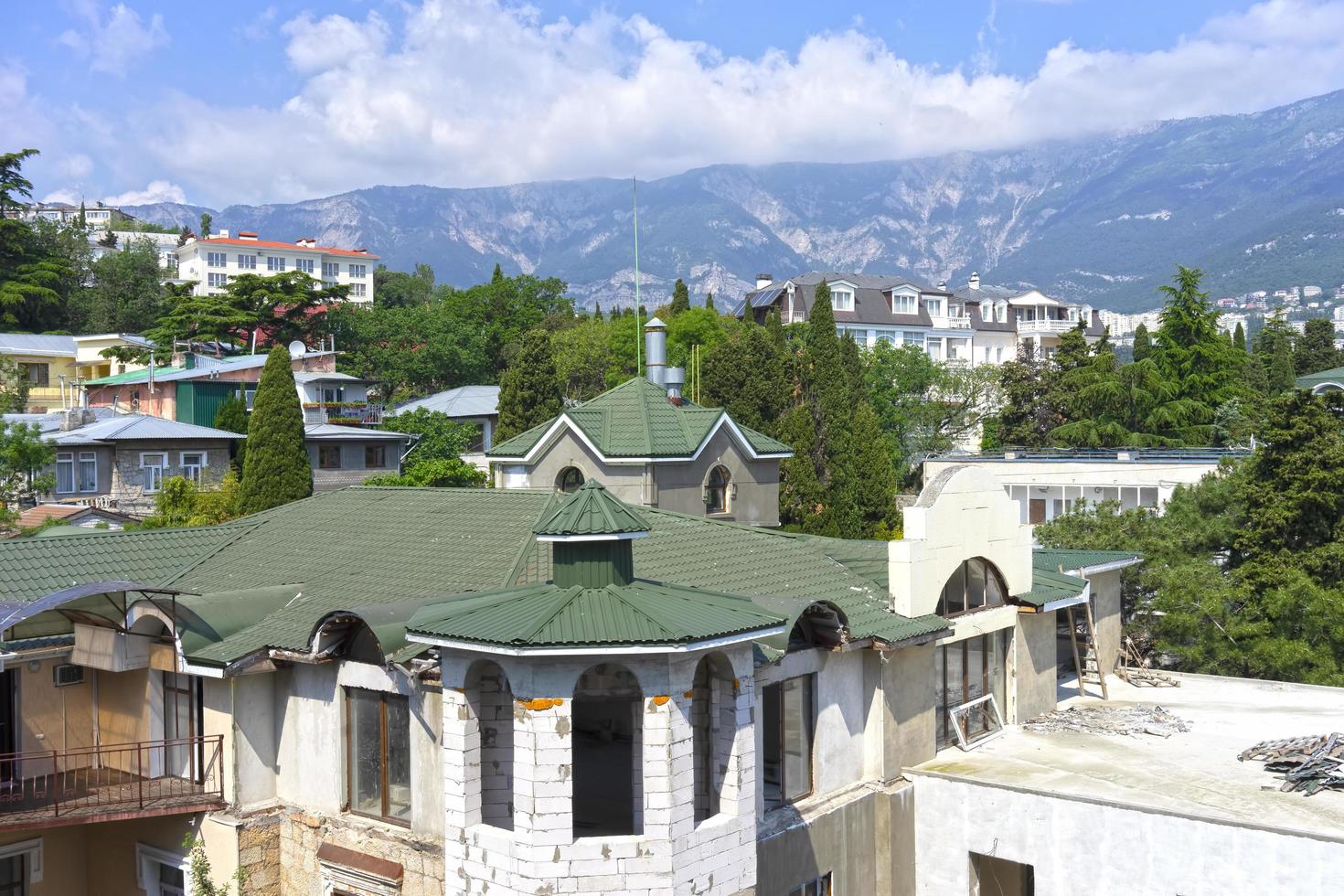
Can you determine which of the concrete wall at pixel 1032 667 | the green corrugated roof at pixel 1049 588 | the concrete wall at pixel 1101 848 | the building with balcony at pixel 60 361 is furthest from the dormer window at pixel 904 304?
the concrete wall at pixel 1101 848

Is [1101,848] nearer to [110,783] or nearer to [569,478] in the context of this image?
[110,783]

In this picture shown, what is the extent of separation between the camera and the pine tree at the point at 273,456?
143ft

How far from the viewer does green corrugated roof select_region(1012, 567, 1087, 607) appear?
23.2 meters

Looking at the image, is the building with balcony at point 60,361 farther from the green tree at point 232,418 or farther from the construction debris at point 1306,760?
the construction debris at point 1306,760

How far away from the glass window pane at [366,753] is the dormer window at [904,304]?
285 ft

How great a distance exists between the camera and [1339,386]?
69062mm

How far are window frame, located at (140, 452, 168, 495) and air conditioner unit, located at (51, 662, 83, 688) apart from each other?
3417 centimetres

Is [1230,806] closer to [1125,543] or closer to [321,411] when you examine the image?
[1125,543]

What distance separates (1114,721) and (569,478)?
14.9 m

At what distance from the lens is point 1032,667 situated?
79.4 feet

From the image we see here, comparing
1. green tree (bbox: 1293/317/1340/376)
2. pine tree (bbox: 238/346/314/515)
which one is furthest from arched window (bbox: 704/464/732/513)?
green tree (bbox: 1293/317/1340/376)

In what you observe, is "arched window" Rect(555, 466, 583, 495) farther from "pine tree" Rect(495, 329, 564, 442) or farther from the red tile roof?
the red tile roof

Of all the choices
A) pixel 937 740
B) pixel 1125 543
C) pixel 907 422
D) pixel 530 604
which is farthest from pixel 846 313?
pixel 530 604

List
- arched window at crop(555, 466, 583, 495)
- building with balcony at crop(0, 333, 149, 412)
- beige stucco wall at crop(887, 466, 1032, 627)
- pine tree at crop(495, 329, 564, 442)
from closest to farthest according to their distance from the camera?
beige stucco wall at crop(887, 466, 1032, 627) < arched window at crop(555, 466, 583, 495) < pine tree at crop(495, 329, 564, 442) < building with balcony at crop(0, 333, 149, 412)
